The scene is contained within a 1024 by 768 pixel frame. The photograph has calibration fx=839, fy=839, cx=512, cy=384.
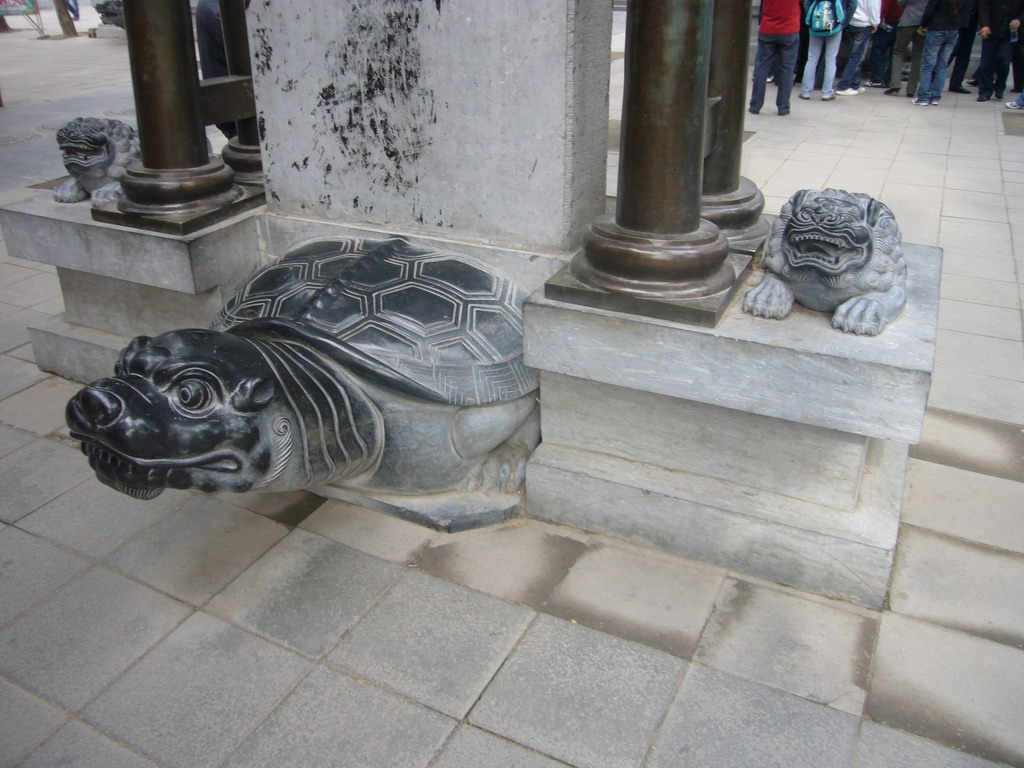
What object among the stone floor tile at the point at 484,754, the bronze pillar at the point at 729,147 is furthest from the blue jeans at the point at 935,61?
the stone floor tile at the point at 484,754

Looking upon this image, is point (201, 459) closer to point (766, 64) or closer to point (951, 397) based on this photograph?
point (951, 397)

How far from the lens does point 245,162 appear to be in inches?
170

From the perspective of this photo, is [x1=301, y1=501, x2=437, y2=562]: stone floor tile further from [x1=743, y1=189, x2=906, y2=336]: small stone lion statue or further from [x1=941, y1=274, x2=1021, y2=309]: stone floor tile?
[x1=941, y1=274, x2=1021, y2=309]: stone floor tile

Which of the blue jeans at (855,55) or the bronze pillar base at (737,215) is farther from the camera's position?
the blue jeans at (855,55)

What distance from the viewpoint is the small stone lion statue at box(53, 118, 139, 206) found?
3.97 meters

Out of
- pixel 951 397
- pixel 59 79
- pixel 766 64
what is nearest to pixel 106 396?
pixel 951 397

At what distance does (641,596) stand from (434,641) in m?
0.70

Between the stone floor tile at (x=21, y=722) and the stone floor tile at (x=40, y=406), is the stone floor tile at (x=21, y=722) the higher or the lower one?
the lower one

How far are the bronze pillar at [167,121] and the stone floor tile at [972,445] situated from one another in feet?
10.8

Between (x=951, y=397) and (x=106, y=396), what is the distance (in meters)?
3.65

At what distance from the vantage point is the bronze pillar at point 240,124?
14.0 ft

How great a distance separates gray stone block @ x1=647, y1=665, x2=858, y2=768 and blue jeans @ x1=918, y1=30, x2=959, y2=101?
410 inches

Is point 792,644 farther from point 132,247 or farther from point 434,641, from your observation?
point 132,247

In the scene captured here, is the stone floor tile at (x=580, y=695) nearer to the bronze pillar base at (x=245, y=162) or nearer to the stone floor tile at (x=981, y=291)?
the bronze pillar base at (x=245, y=162)
